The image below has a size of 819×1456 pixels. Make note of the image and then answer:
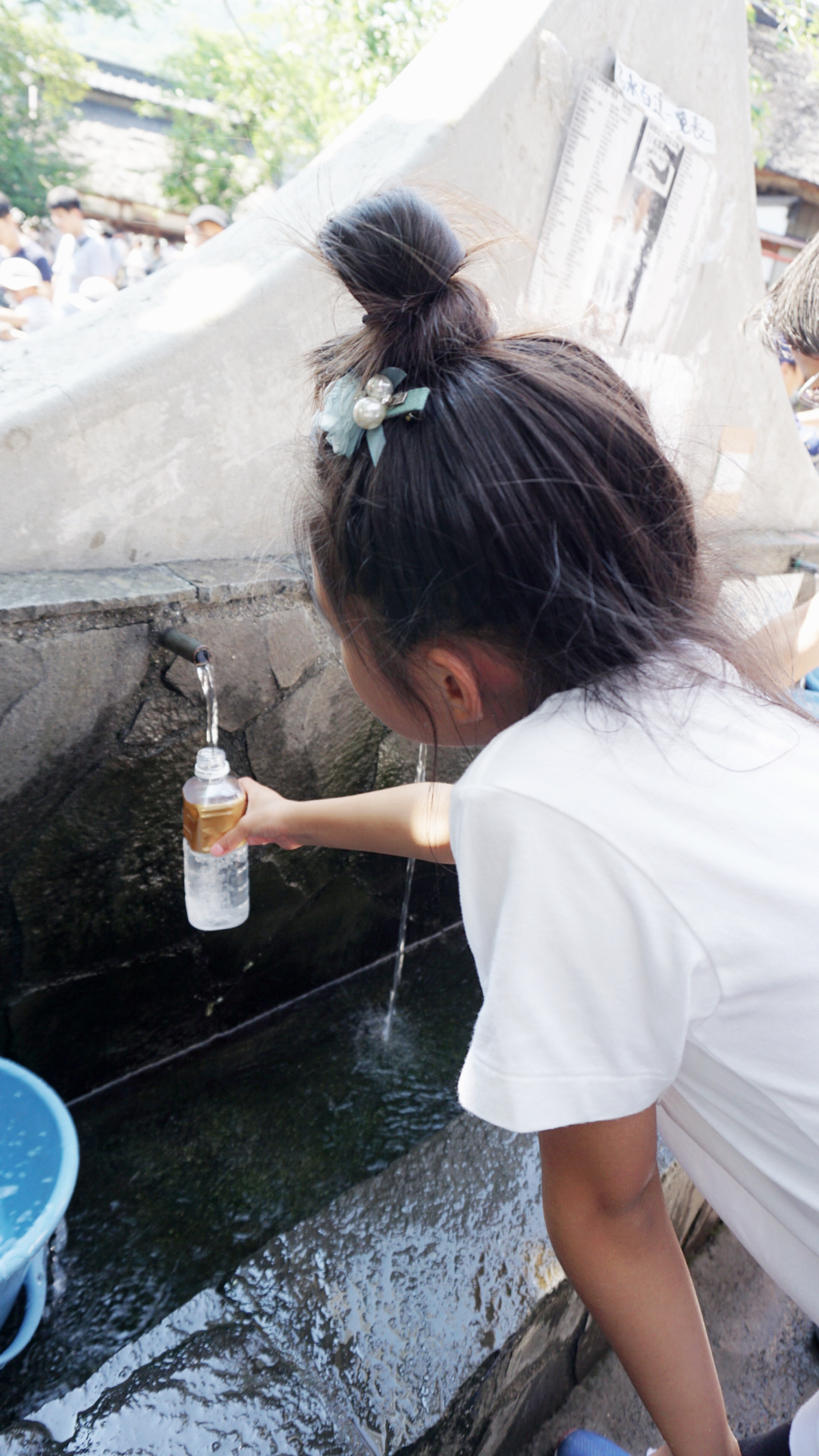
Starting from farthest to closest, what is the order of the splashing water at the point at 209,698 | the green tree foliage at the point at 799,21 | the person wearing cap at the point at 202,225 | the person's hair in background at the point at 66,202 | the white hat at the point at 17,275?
the green tree foliage at the point at 799,21 < the person's hair in background at the point at 66,202 < the person wearing cap at the point at 202,225 < the white hat at the point at 17,275 < the splashing water at the point at 209,698

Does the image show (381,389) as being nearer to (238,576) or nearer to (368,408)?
(368,408)

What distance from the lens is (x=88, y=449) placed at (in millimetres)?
1899

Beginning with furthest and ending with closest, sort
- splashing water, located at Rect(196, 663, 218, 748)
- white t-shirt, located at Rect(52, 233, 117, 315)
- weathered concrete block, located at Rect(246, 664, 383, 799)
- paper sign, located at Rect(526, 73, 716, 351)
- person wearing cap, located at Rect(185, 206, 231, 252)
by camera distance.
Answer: white t-shirt, located at Rect(52, 233, 117, 315) < person wearing cap, located at Rect(185, 206, 231, 252) < paper sign, located at Rect(526, 73, 716, 351) < weathered concrete block, located at Rect(246, 664, 383, 799) < splashing water, located at Rect(196, 663, 218, 748)

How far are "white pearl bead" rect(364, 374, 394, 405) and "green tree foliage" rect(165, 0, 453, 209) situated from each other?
7.80 meters

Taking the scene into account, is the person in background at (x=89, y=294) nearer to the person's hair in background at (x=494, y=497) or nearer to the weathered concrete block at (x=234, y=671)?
the weathered concrete block at (x=234, y=671)

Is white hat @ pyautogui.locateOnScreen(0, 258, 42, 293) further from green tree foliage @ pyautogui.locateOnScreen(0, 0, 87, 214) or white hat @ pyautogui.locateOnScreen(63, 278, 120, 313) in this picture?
green tree foliage @ pyautogui.locateOnScreen(0, 0, 87, 214)

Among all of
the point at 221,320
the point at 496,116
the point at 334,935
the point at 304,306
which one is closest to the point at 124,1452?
the point at 334,935

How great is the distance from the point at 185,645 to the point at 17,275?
22.9 feet

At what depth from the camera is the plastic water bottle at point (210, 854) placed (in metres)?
1.75

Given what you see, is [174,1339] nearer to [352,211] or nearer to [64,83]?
[352,211]

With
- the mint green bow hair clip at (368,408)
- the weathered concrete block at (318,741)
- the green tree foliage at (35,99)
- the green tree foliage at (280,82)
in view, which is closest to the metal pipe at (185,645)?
the weathered concrete block at (318,741)

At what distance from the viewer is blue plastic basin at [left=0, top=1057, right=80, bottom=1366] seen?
1400 mm

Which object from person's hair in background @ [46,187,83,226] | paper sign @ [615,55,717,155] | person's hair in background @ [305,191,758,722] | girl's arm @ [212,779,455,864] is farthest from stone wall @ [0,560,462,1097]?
person's hair in background @ [46,187,83,226]

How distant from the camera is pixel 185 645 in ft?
5.90
